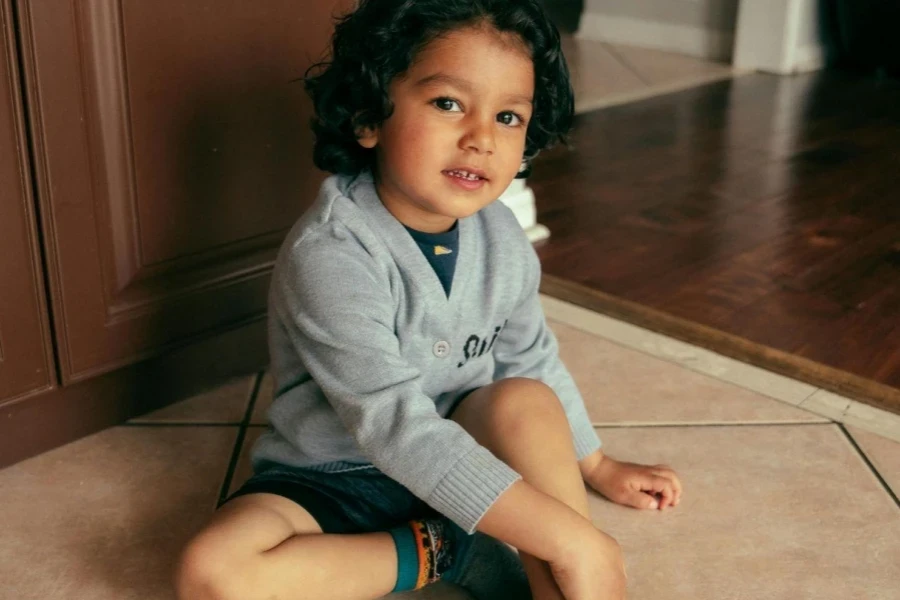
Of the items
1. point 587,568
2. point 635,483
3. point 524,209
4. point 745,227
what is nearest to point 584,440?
point 635,483

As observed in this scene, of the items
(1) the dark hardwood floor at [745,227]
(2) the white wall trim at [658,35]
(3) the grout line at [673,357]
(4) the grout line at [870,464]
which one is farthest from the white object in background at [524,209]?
(2) the white wall trim at [658,35]

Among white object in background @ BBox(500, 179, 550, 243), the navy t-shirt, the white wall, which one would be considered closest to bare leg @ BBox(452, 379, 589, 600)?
the navy t-shirt

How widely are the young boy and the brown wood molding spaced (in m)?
0.49

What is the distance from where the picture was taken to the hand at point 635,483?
1.08 metres

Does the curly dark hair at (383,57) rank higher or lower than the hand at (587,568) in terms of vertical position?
higher

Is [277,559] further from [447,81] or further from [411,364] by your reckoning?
[447,81]

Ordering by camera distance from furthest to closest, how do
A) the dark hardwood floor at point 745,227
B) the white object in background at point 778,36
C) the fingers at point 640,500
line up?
the white object in background at point 778,36, the dark hardwood floor at point 745,227, the fingers at point 640,500

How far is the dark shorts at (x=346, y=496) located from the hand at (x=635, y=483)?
0.69 feet

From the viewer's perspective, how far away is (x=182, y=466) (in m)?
1.13

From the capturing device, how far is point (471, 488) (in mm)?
820

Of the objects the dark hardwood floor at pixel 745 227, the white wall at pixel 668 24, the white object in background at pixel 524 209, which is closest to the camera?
the dark hardwood floor at pixel 745 227

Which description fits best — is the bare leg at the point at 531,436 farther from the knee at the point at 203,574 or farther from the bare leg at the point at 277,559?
the knee at the point at 203,574

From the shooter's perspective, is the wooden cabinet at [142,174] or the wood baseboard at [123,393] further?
the wood baseboard at [123,393]

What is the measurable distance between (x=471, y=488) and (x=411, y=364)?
0.17 metres
